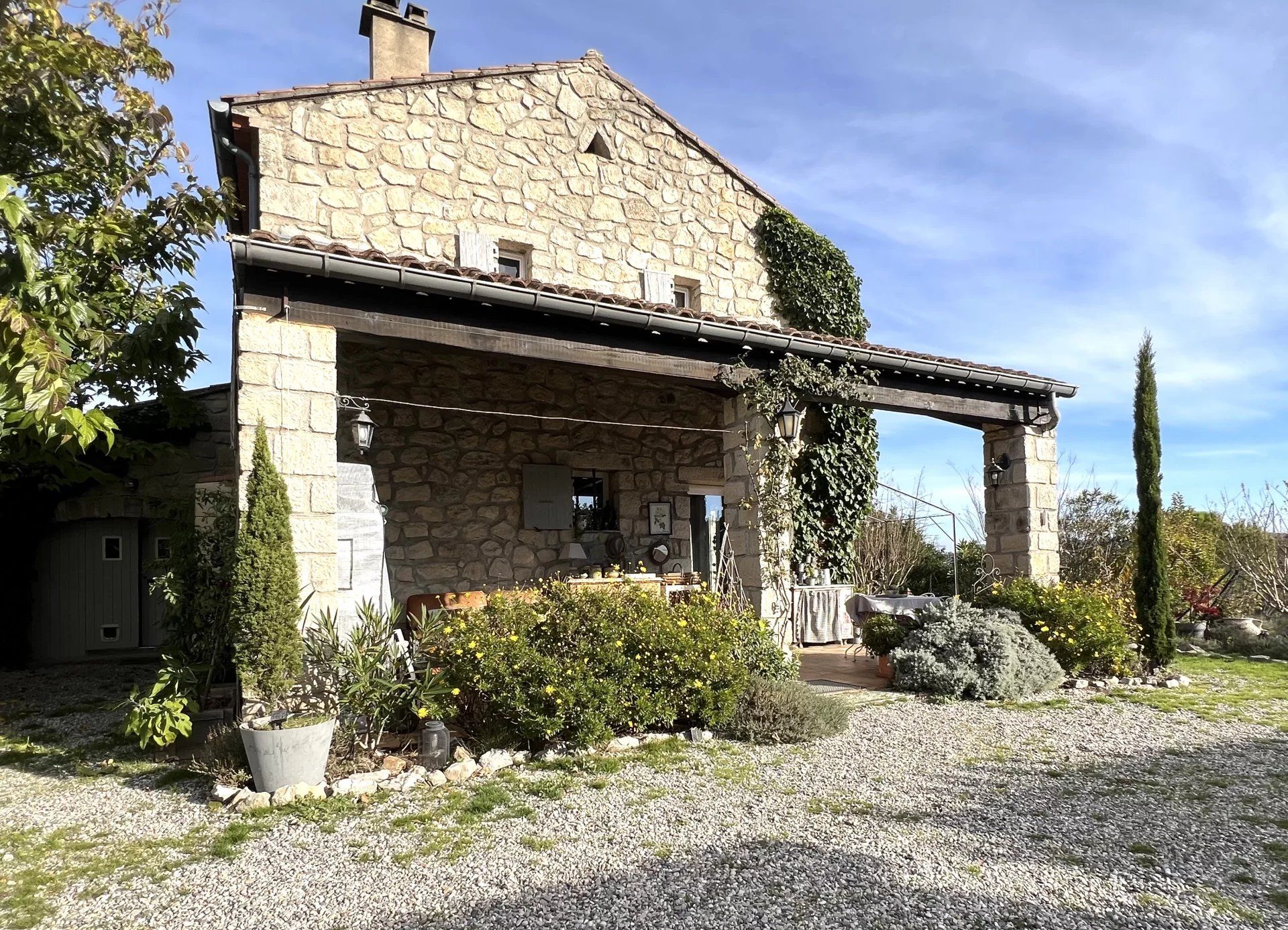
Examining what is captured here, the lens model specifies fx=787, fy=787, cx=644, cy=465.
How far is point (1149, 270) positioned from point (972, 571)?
5.14 m

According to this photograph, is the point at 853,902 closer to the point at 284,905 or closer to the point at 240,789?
the point at 284,905

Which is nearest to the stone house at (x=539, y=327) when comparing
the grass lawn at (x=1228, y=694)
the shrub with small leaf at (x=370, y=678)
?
the shrub with small leaf at (x=370, y=678)

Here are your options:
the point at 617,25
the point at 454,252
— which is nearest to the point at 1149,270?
the point at 617,25

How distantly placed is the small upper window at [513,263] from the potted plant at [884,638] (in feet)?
17.8

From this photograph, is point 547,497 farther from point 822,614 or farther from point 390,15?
point 390,15

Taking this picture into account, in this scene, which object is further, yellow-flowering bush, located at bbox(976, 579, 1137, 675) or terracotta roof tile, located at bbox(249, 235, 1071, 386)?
yellow-flowering bush, located at bbox(976, 579, 1137, 675)

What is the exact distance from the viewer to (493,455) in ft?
28.9

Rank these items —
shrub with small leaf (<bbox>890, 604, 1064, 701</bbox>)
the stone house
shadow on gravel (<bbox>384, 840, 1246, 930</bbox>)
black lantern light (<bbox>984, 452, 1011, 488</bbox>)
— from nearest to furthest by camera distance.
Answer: shadow on gravel (<bbox>384, 840, 1246, 930</bbox>)
the stone house
shrub with small leaf (<bbox>890, 604, 1064, 701</bbox>)
black lantern light (<bbox>984, 452, 1011, 488</bbox>)

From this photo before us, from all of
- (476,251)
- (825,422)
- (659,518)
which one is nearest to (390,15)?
(476,251)

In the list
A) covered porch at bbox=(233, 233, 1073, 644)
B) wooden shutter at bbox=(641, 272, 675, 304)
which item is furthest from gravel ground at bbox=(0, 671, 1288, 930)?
wooden shutter at bbox=(641, 272, 675, 304)

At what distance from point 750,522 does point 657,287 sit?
386 centimetres

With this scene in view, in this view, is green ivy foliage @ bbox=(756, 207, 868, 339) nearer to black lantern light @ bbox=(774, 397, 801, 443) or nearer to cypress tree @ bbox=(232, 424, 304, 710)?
black lantern light @ bbox=(774, 397, 801, 443)

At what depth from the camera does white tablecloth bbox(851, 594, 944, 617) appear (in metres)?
8.05

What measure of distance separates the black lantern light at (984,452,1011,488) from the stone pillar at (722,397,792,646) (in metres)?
3.32
